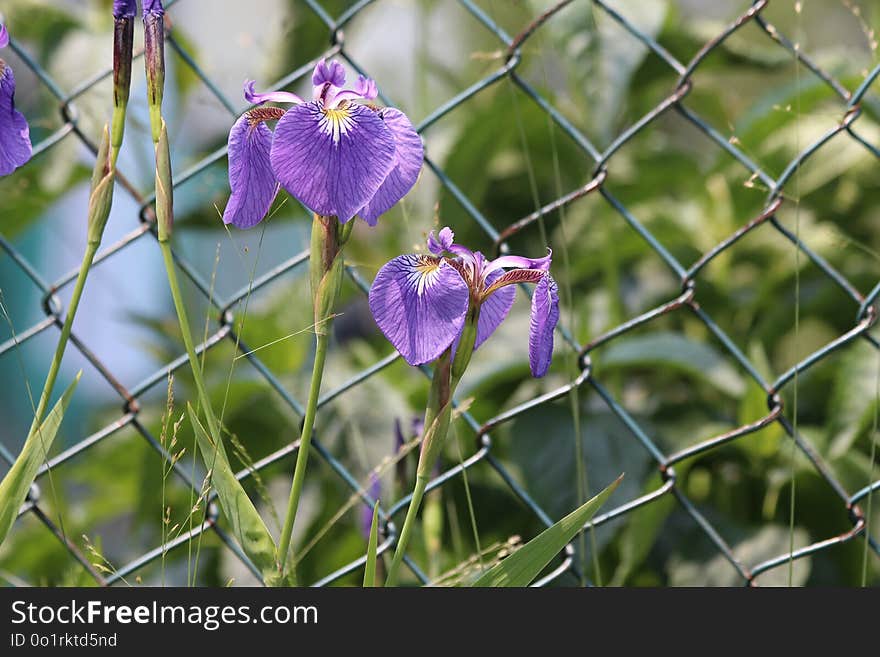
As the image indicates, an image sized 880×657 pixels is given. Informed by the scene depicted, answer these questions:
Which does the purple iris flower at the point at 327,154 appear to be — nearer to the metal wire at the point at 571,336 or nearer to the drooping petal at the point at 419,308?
the drooping petal at the point at 419,308

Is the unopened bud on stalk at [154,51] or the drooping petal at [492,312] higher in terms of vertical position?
the unopened bud on stalk at [154,51]

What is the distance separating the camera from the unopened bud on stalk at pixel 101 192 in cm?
59

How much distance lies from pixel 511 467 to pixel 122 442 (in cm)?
58

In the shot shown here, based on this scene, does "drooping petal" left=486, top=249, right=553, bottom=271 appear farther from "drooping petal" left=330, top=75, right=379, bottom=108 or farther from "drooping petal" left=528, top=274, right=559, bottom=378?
"drooping petal" left=330, top=75, right=379, bottom=108

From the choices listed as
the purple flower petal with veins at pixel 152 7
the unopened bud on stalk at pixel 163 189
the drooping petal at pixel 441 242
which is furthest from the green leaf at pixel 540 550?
the purple flower petal with veins at pixel 152 7

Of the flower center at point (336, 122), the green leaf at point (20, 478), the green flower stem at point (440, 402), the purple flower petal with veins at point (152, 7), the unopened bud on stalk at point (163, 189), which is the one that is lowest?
the green flower stem at point (440, 402)

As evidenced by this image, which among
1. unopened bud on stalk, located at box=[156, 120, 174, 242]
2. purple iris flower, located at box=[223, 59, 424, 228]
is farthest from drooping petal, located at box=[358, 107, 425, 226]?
unopened bud on stalk, located at box=[156, 120, 174, 242]

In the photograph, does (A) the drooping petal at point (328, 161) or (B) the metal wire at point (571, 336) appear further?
(B) the metal wire at point (571, 336)

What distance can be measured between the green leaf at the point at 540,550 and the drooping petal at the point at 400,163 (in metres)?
0.21

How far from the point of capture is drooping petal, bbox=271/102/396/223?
0.54 metres

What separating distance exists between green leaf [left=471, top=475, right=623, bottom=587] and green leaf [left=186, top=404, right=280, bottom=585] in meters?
0.14

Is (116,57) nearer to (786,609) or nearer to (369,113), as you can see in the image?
(369,113)

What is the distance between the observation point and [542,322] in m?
0.58

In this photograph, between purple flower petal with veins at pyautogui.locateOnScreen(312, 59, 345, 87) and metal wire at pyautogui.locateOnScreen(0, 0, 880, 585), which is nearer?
purple flower petal with veins at pyautogui.locateOnScreen(312, 59, 345, 87)
